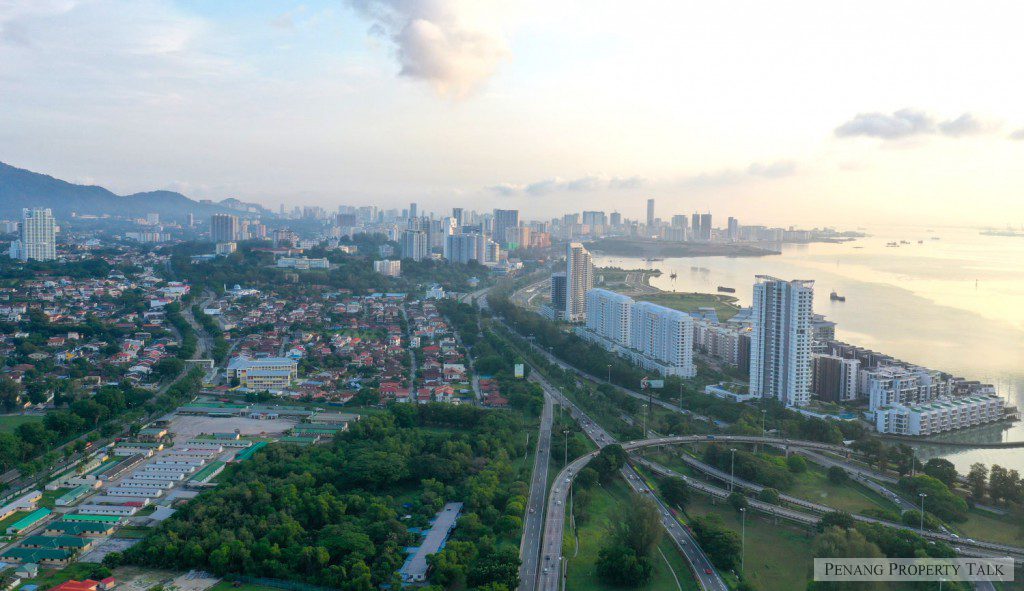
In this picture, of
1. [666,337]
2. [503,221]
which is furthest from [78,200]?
[666,337]

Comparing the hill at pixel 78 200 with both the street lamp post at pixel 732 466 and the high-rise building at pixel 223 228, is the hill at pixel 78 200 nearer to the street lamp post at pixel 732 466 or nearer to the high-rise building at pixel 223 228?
the high-rise building at pixel 223 228

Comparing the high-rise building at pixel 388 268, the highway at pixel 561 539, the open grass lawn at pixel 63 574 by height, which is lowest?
the open grass lawn at pixel 63 574

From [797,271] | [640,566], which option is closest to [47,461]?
[640,566]

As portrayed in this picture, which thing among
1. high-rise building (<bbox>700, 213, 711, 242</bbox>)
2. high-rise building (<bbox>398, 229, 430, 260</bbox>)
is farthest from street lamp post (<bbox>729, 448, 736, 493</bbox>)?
high-rise building (<bbox>700, 213, 711, 242</bbox>)

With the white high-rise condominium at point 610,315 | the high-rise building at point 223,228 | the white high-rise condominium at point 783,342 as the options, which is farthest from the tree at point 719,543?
Result: the high-rise building at point 223,228

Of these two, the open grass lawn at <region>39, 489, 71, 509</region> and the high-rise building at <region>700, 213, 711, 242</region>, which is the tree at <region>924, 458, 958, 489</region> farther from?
the high-rise building at <region>700, 213, 711, 242</region>
